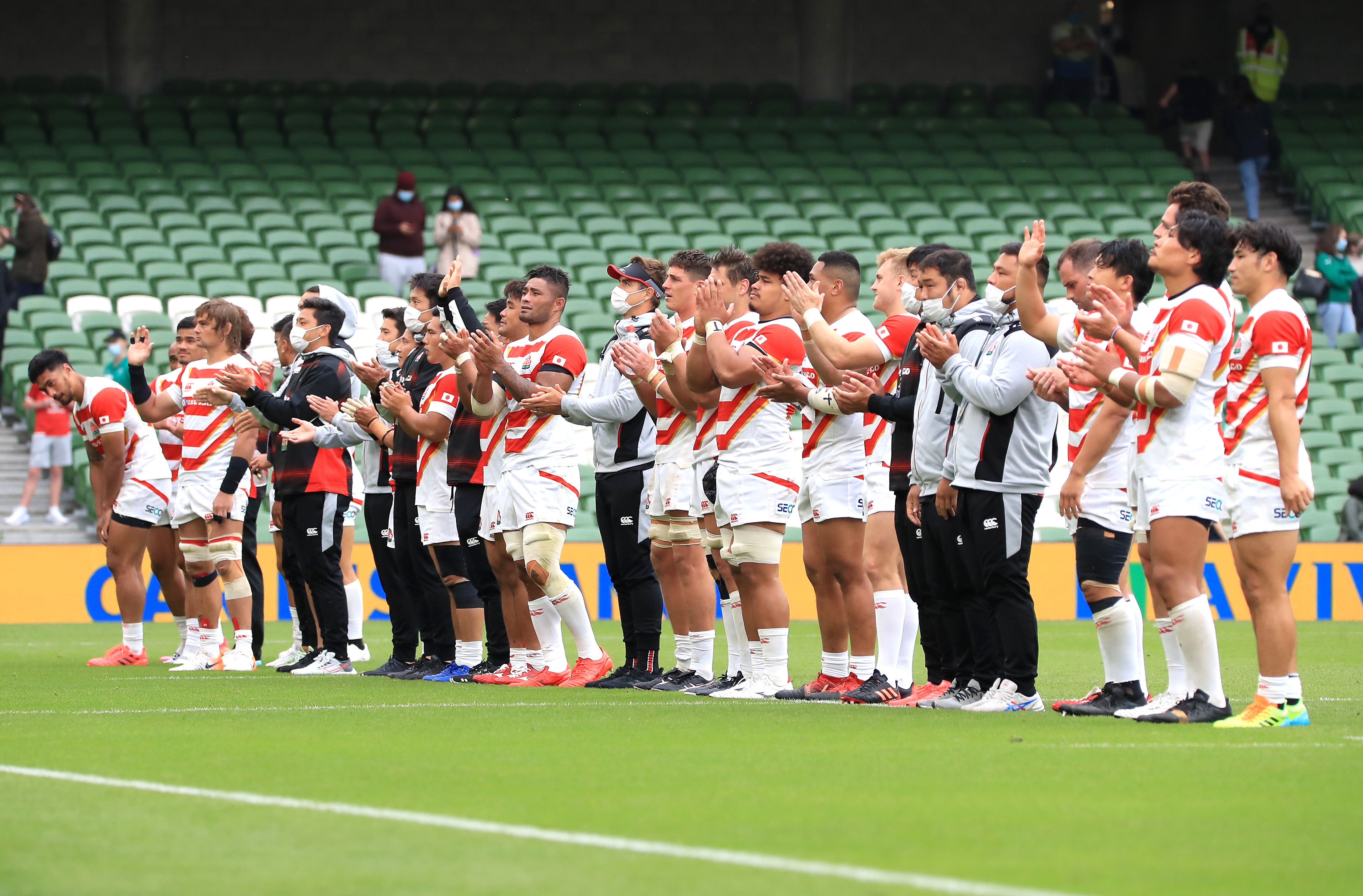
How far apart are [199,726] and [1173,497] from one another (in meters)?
4.21

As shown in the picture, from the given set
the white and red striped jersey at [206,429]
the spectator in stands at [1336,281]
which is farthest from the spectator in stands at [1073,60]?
the white and red striped jersey at [206,429]

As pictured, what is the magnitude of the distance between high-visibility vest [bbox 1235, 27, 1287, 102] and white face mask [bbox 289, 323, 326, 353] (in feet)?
65.8

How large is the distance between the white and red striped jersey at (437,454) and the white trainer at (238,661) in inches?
73.4

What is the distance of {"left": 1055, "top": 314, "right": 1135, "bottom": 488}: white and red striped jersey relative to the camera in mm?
7973

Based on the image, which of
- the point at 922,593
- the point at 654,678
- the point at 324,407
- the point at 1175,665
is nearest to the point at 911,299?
the point at 922,593

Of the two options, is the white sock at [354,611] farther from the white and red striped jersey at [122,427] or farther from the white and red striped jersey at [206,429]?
the white and red striped jersey at [122,427]

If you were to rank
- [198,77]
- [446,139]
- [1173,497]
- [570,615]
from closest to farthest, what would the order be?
[1173,497], [570,615], [446,139], [198,77]

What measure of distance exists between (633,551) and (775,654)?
1.36m

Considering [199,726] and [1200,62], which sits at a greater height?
[1200,62]

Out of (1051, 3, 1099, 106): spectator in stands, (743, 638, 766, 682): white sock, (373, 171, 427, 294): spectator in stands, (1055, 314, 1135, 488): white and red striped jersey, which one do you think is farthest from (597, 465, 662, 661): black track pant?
(1051, 3, 1099, 106): spectator in stands

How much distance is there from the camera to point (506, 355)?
10.4 metres

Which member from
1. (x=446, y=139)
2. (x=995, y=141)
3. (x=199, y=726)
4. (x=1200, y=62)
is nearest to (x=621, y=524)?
(x=199, y=726)

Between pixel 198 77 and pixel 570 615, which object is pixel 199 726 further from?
pixel 198 77

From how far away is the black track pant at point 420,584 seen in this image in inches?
433
